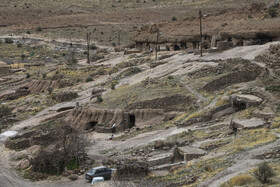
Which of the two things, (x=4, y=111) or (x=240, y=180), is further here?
(x=4, y=111)

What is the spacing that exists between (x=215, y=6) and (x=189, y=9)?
5.72 metres

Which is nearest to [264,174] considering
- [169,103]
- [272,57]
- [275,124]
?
[275,124]

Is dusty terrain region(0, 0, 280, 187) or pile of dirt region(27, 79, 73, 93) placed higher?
dusty terrain region(0, 0, 280, 187)

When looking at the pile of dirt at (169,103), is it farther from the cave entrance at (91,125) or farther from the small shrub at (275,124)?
the small shrub at (275,124)

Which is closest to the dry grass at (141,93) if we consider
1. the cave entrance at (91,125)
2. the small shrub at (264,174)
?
the cave entrance at (91,125)

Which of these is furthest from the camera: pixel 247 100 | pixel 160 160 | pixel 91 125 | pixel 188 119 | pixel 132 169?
pixel 91 125

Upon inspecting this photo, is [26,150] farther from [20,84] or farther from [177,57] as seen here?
[20,84]

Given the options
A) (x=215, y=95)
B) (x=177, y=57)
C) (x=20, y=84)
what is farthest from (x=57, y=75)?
(x=215, y=95)

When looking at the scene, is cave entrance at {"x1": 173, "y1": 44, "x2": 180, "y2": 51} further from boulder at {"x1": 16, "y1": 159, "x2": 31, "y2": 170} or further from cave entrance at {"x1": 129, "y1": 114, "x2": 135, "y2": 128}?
boulder at {"x1": 16, "y1": 159, "x2": 31, "y2": 170}

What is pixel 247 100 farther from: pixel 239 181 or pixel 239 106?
pixel 239 181

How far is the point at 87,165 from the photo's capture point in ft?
74.5

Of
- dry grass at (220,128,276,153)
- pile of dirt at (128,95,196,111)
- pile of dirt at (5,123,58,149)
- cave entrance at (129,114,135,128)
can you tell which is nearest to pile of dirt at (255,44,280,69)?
pile of dirt at (128,95,196,111)

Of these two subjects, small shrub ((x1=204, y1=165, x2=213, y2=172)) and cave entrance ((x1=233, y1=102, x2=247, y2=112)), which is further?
cave entrance ((x1=233, y1=102, x2=247, y2=112))

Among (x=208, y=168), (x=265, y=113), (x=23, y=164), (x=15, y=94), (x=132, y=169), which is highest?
(x=265, y=113)
